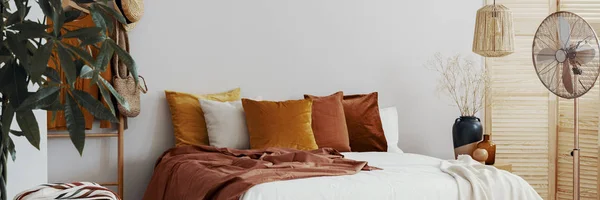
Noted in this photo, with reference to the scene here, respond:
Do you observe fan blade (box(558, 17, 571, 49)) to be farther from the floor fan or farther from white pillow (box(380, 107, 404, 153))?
white pillow (box(380, 107, 404, 153))

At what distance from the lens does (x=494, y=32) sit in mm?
5160

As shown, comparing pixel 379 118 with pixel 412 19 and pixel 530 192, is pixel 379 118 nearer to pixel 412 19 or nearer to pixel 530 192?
pixel 412 19

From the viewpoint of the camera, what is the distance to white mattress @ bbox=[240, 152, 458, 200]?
10.9ft

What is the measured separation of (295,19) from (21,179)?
2.98m

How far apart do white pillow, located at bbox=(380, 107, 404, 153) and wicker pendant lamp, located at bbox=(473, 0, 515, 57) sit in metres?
0.77

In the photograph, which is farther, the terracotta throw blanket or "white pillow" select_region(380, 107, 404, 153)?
"white pillow" select_region(380, 107, 404, 153)

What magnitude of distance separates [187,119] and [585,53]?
8.43ft

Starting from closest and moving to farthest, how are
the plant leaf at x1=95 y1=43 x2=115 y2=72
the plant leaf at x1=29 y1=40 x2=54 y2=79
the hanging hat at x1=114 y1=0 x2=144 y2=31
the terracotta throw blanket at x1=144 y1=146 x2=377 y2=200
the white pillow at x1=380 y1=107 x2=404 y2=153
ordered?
1. the plant leaf at x1=29 y1=40 x2=54 y2=79
2. the plant leaf at x1=95 y1=43 x2=115 y2=72
3. the terracotta throw blanket at x1=144 y1=146 x2=377 y2=200
4. the hanging hat at x1=114 y1=0 x2=144 y2=31
5. the white pillow at x1=380 y1=107 x2=404 y2=153

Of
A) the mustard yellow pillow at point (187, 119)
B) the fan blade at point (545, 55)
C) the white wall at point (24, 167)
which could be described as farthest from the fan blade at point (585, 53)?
the white wall at point (24, 167)

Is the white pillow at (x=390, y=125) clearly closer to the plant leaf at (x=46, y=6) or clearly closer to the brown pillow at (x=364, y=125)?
the brown pillow at (x=364, y=125)

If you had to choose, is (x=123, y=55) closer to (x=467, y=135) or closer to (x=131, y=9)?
(x=131, y=9)

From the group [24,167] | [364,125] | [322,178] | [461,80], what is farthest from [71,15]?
[461,80]

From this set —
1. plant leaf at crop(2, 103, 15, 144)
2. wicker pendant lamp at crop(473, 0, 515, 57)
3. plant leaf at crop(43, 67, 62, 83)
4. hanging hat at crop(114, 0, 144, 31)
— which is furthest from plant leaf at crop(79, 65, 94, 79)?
wicker pendant lamp at crop(473, 0, 515, 57)

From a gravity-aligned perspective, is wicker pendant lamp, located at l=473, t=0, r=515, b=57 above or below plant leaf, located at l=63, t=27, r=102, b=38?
above
